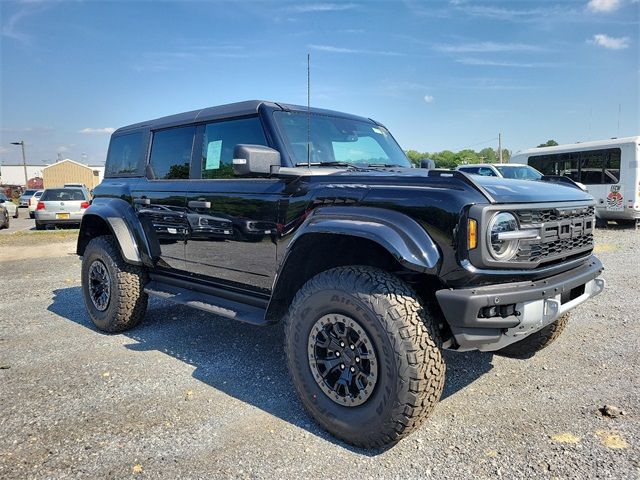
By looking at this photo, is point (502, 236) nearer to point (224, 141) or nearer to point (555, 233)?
point (555, 233)

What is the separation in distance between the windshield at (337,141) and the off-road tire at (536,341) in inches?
68.4

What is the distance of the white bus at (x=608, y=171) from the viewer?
13.9 m

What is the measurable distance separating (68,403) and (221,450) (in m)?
1.31

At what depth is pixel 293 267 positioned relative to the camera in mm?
3080

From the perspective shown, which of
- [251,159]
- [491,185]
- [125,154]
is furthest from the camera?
[125,154]

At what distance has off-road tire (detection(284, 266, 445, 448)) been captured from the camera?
8.04 ft

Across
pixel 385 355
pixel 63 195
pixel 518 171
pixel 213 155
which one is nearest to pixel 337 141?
pixel 213 155

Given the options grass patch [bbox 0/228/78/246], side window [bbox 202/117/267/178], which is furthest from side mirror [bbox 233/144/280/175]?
grass patch [bbox 0/228/78/246]

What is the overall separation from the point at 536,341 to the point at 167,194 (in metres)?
3.35

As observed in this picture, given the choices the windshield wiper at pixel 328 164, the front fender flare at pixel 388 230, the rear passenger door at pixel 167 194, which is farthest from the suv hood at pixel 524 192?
the rear passenger door at pixel 167 194

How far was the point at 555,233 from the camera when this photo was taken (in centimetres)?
274

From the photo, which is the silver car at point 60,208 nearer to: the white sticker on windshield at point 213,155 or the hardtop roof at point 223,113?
the hardtop roof at point 223,113

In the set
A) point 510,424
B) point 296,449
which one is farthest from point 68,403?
point 510,424

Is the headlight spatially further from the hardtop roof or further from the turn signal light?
the hardtop roof
